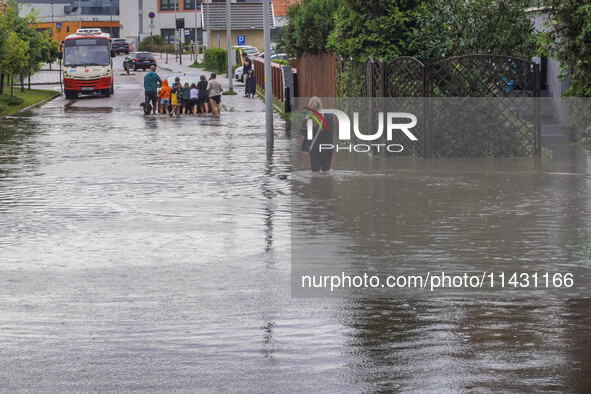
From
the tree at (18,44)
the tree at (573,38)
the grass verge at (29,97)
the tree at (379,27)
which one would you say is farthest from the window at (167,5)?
the tree at (573,38)

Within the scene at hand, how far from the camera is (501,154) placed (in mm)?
22078

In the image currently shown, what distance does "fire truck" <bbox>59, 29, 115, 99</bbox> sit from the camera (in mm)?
50719

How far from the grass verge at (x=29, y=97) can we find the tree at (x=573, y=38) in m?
22.5

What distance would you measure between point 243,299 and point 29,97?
40.9 metres

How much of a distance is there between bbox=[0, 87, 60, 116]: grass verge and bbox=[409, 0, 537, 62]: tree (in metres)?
19.0

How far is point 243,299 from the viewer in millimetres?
9641

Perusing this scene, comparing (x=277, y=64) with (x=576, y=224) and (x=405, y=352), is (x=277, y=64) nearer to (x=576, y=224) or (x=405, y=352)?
(x=576, y=224)

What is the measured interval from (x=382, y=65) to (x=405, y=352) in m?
15.5

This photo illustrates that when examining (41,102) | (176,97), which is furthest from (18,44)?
(176,97)

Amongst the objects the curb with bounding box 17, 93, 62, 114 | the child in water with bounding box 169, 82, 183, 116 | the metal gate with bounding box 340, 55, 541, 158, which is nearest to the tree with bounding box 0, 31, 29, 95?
the curb with bounding box 17, 93, 62, 114

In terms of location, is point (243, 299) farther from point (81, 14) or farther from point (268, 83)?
point (81, 14)

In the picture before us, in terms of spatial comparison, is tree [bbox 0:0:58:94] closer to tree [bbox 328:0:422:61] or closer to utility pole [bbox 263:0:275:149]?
utility pole [bbox 263:0:275:149]

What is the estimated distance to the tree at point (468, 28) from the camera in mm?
23953

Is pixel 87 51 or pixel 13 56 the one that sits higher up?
pixel 87 51
